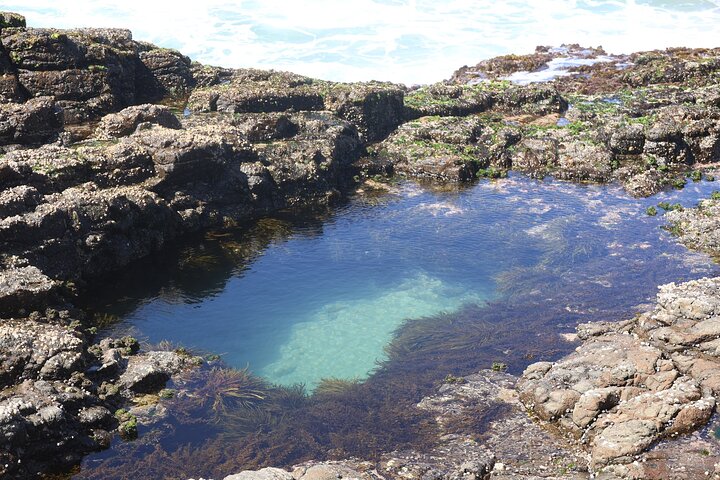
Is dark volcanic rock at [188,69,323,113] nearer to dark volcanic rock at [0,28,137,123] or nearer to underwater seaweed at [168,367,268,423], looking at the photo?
dark volcanic rock at [0,28,137,123]

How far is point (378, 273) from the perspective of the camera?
3969cm

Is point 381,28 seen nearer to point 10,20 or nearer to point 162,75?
point 162,75

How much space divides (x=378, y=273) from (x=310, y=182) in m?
15.8

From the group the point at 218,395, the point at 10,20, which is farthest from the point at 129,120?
the point at 218,395

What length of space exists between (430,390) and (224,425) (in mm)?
9723

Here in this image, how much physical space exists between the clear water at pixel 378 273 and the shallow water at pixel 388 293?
0.12 m

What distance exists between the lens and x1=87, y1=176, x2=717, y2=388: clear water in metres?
32.6

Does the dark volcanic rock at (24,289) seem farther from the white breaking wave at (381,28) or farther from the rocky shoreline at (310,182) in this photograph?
the white breaking wave at (381,28)

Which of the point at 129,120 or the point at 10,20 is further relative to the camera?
the point at 10,20

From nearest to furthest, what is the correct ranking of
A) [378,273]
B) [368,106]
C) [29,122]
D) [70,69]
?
[378,273] < [29,122] < [70,69] < [368,106]

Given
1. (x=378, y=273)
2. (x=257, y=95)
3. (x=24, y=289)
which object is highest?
(x=257, y=95)

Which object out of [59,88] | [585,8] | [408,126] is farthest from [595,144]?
[585,8]

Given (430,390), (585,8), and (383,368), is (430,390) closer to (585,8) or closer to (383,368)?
(383,368)

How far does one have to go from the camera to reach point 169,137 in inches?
1802
